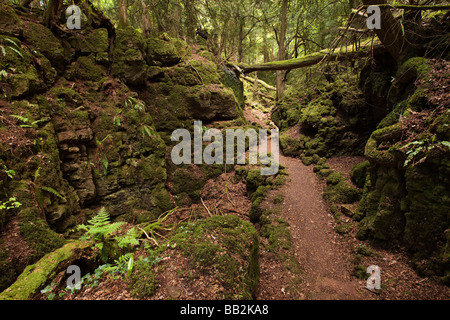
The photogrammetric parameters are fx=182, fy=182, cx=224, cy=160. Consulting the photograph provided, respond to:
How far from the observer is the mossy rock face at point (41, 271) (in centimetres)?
217

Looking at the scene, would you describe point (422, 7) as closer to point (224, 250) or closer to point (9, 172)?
point (224, 250)

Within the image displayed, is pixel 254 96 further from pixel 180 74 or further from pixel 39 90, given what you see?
pixel 39 90

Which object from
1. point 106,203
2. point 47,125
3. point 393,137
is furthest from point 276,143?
point 47,125

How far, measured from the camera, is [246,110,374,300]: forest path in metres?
3.93

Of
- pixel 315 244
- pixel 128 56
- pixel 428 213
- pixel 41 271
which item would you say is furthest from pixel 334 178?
pixel 128 56

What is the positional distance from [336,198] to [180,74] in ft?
27.6

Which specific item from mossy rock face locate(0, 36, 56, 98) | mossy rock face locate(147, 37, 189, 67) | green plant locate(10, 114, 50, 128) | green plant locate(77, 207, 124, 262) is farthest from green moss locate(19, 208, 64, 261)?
mossy rock face locate(147, 37, 189, 67)

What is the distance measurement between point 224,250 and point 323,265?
10.6 ft

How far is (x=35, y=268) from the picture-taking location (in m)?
2.51

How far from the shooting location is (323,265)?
183 inches

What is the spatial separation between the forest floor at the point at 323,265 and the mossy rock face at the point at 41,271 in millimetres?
3495

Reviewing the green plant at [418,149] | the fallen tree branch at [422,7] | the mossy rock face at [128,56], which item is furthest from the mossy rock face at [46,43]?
the green plant at [418,149]

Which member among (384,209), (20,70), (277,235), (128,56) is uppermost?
(128,56)

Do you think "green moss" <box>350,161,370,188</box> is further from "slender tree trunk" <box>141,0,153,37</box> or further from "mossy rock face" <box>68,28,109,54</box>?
"slender tree trunk" <box>141,0,153,37</box>
